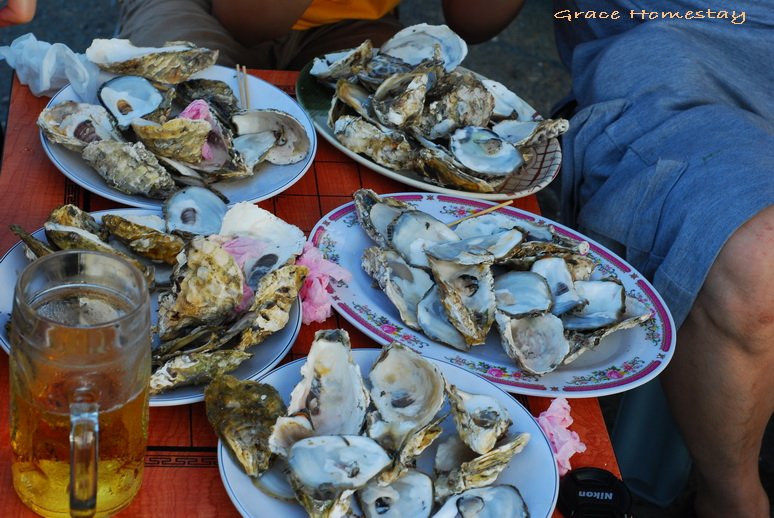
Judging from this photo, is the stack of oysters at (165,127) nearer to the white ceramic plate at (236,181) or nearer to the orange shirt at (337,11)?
the white ceramic plate at (236,181)

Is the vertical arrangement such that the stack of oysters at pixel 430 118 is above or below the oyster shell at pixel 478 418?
below

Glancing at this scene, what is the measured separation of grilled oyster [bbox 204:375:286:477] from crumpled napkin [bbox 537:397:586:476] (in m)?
0.28

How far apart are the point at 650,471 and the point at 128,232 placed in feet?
3.95

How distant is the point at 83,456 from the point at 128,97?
73cm

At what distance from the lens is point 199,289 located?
89cm

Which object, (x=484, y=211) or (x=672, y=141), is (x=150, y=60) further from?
(x=672, y=141)

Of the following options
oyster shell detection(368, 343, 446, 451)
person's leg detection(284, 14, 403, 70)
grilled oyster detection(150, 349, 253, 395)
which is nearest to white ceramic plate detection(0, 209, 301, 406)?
grilled oyster detection(150, 349, 253, 395)

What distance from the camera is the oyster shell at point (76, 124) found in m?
1.18

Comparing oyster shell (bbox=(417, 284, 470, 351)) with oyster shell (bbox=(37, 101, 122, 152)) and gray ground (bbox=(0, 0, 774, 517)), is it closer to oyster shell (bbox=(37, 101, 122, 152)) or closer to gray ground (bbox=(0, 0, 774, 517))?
oyster shell (bbox=(37, 101, 122, 152))

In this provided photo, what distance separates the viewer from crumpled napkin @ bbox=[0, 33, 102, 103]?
1289 mm

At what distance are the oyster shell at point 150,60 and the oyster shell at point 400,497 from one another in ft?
2.45

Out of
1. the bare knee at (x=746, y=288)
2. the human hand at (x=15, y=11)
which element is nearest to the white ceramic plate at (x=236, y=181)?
the human hand at (x=15, y=11)

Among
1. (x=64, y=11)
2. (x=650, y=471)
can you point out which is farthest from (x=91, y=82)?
(x=64, y=11)

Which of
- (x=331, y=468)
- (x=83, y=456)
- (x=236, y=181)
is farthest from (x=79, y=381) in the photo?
(x=236, y=181)
